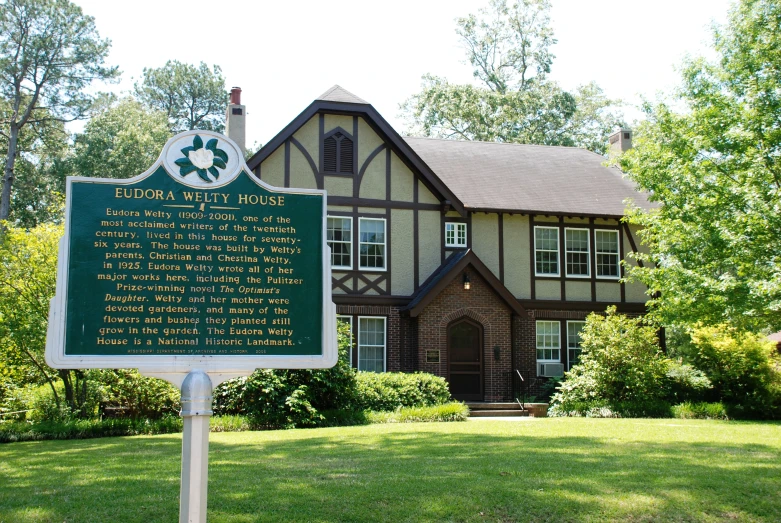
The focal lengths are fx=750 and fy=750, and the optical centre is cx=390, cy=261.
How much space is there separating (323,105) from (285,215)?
54.3 ft

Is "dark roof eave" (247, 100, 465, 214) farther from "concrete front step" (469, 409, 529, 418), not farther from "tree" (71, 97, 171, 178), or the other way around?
"tree" (71, 97, 171, 178)

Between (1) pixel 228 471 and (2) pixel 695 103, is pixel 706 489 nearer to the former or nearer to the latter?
(1) pixel 228 471

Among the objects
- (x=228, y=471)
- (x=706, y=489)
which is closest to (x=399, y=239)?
(x=228, y=471)

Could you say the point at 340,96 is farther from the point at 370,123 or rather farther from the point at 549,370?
the point at 549,370

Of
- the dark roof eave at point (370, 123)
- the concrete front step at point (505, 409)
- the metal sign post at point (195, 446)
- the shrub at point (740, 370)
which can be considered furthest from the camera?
the dark roof eave at point (370, 123)

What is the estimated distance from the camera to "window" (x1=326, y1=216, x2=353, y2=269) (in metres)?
22.8

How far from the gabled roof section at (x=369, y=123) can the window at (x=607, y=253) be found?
527 centimetres

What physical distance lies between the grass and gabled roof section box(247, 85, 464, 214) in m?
10.9

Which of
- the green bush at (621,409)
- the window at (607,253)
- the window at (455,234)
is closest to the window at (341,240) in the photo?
the window at (455,234)

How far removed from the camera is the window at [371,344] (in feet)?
74.7

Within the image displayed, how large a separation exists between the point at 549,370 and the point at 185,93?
139ft

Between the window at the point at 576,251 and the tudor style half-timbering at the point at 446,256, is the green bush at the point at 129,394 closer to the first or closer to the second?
the tudor style half-timbering at the point at 446,256

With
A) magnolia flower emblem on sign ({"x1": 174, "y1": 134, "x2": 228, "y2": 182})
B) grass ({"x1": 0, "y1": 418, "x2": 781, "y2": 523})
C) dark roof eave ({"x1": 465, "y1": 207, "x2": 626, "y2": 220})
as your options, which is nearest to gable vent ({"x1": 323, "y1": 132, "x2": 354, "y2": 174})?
dark roof eave ({"x1": 465, "y1": 207, "x2": 626, "y2": 220})

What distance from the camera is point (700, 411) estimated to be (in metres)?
19.8
